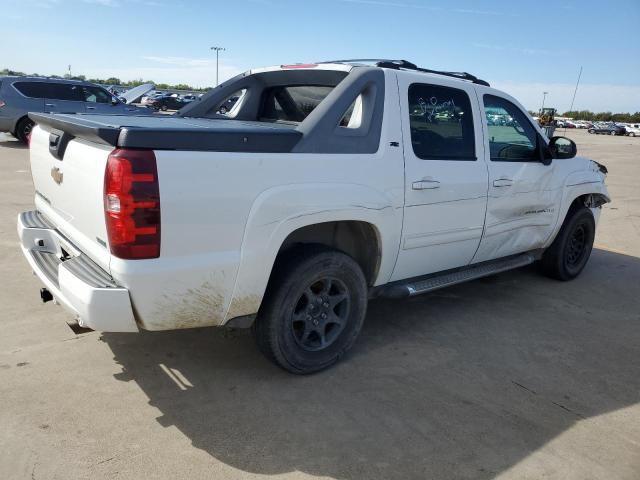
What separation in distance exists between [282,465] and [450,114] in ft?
8.91

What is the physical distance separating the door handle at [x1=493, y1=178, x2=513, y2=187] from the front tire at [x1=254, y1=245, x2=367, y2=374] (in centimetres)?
150

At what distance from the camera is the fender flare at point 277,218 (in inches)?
112

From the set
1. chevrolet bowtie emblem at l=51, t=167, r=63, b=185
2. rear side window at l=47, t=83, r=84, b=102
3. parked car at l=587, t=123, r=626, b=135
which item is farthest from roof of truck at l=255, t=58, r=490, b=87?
parked car at l=587, t=123, r=626, b=135

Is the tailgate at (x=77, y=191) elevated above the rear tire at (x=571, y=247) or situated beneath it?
elevated above

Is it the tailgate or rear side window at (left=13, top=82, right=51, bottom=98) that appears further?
rear side window at (left=13, top=82, right=51, bottom=98)

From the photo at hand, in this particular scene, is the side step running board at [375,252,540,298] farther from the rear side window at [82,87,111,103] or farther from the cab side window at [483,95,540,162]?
the rear side window at [82,87,111,103]

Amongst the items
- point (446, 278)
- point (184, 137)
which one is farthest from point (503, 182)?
point (184, 137)

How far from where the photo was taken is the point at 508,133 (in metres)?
4.53

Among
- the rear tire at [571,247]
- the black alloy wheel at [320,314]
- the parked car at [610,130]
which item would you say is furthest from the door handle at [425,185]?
the parked car at [610,130]

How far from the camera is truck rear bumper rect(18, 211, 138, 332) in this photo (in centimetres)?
255

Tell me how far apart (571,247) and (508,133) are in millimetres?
1913

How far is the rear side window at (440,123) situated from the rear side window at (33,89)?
13.0 m

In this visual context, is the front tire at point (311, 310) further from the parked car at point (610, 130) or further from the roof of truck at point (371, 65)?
the parked car at point (610, 130)

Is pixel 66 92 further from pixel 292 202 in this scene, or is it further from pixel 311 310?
pixel 292 202
